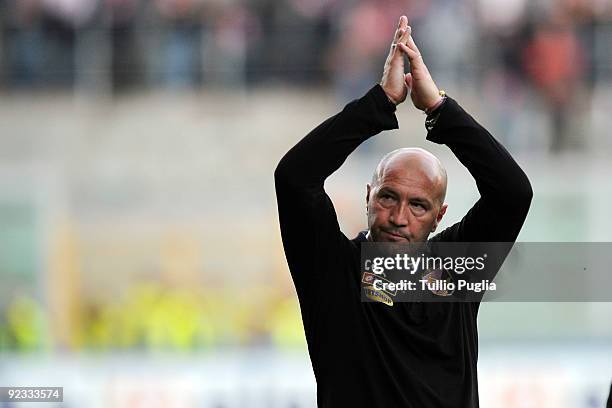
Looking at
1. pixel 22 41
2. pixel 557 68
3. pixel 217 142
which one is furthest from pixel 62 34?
pixel 557 68

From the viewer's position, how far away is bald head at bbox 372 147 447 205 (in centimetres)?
393

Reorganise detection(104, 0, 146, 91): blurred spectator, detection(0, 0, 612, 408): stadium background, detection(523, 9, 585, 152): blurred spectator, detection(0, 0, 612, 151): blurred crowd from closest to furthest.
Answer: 1. detection(0, 0, 612, 408): stadium background
2. detection(523, 9, 585, 152): blurred spectator
3. detection(0, 0, 612, 151): blurred crowd
4. detection(104, 0, 146, 91): blurred spectator

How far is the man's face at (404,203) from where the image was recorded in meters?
3.88

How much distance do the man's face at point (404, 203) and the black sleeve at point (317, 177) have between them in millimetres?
143

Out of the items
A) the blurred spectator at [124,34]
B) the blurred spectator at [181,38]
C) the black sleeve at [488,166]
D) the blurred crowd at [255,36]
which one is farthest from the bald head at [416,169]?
the blurred spectator at [124,34]

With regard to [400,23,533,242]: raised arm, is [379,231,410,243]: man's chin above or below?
below

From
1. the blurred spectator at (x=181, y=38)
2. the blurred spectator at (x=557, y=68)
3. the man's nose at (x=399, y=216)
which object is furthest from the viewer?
the blurred spectator at (x=181, y=38)

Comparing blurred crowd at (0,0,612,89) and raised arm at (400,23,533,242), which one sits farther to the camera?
blurred crowd at (0,0,612,89)

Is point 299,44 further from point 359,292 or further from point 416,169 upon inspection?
point 359,292

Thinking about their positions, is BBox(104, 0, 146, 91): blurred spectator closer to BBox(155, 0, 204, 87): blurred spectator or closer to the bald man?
BBox(155, 0, 204, 87): blurred spectator

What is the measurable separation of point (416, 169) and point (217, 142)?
9788 millimetres

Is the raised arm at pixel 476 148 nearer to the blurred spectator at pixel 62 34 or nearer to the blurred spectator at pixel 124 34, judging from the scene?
the blurred spectator at pixel 124 34

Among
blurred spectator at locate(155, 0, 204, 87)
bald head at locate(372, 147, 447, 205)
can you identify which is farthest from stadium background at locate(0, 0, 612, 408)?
bald head at locate(372, 147, 447, 205)

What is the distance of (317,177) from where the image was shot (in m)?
3.78
